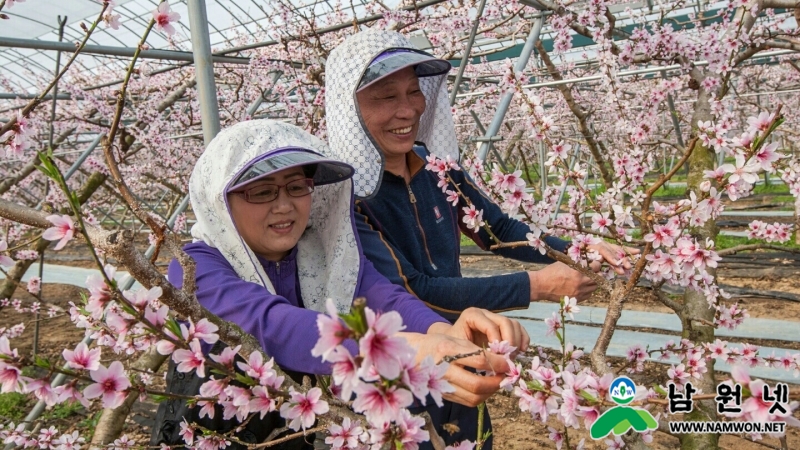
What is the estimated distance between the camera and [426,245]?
1.78 m

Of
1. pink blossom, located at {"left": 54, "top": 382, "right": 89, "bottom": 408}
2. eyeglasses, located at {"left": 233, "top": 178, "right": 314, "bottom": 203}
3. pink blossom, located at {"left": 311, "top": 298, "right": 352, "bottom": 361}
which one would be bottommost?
pink blossom, located at {"left": 54, "top": 382, "right": 89, "bottom": 408}

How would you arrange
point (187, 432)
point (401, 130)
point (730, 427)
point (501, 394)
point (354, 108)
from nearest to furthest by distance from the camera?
point (187, 432) → point (730, 427) → point (354, 108) → point (401, 130) → point (501, 394)

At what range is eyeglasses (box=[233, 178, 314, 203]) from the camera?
1.35m

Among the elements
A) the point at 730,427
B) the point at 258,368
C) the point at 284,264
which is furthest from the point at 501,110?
the point at 258,368

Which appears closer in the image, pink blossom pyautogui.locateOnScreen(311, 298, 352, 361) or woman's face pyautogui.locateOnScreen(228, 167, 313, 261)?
pink blossom pyautogui.locateOnScreen(311, 298, 352, 361)

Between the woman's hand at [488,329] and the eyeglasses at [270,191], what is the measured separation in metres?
0.53

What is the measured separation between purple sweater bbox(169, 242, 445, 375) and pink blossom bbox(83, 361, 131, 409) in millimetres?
276

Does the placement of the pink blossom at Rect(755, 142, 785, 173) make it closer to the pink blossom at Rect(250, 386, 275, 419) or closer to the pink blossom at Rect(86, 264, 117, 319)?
the pink blossom at Rect(250, 386, 275, 419)

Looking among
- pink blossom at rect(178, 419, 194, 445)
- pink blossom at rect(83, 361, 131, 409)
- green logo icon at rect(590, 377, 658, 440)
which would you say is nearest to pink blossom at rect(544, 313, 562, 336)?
green logo icon at rect(590, 377, 658, 440)

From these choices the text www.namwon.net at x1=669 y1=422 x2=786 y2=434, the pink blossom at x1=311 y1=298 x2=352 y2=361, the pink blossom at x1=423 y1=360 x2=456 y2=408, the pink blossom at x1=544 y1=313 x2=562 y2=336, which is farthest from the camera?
the pink blossom at x1=544 y1=313 x2=562 y2=336

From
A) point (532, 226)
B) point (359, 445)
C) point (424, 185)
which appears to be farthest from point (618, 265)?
point (359, 445)

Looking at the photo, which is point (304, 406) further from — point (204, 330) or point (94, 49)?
point (94, 49)

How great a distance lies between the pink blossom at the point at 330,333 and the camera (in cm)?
63

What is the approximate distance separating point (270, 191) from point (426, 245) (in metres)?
0.60
